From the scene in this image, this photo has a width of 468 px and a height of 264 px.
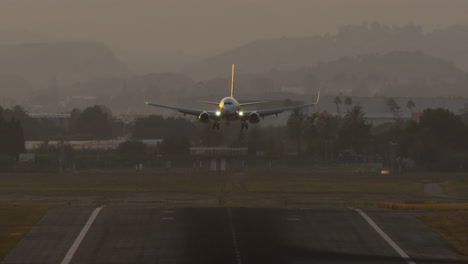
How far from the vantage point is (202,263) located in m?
57.2

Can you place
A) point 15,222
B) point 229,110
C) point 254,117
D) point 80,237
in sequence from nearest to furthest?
point 80,237
point 15,222
point 229,110
point 254,117

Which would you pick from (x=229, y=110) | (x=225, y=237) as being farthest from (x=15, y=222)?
(x=229, y=110)

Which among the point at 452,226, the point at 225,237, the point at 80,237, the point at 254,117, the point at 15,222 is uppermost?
the point at 254,117

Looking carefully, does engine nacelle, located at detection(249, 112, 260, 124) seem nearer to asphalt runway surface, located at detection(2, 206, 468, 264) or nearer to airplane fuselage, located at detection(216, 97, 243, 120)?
airplane fuselage, located at detection(216, 97, 243, 120)

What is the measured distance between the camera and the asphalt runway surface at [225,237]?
59625 millimetres

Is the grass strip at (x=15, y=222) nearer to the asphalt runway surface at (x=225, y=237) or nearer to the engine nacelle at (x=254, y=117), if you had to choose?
the asphalt runway surface at (x=225, y=237)

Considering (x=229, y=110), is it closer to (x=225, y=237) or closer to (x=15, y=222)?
(x=15, y=222)

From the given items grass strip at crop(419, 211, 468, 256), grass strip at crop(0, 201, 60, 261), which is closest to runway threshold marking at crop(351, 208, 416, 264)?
grass strip at crop(419, 211, 468, 256)

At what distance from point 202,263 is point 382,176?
101417 millimetres

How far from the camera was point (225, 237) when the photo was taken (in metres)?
67.2

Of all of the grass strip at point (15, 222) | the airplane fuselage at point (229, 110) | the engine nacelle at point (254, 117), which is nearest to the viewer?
the grass strip at point (15, 222)

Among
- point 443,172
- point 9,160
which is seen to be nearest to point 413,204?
point 443,172

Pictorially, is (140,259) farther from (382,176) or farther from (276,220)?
(382,176)

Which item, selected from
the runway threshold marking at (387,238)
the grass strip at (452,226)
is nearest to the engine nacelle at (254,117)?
the runway threshold marking at (387,238)
